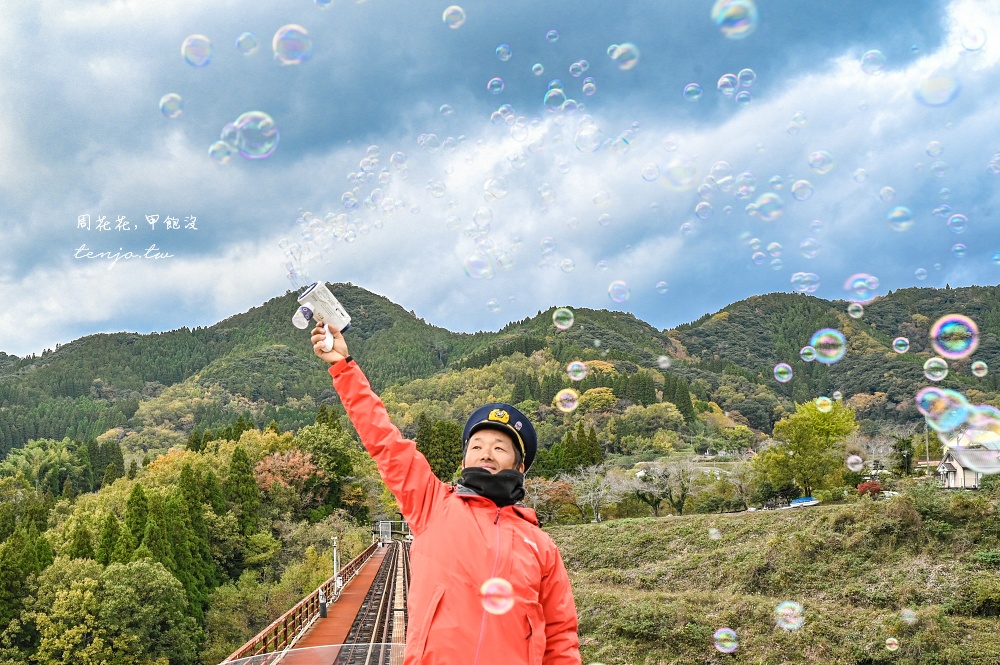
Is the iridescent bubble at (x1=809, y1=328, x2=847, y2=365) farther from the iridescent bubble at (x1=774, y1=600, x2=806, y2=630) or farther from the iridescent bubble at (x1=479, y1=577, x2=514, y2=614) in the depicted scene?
the iridescent bubble at (x1=479, y1=577, x2=514, y2=614)

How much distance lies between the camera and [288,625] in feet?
42.1

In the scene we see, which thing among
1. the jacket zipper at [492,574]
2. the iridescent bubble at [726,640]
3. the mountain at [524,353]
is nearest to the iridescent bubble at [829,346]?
the iridescent bubble at [726,640]

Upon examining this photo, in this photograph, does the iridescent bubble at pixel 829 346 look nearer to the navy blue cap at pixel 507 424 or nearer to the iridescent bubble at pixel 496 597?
the navy blue cap at pixel 507 424

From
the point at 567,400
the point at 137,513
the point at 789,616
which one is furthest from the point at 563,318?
the point at 137,513

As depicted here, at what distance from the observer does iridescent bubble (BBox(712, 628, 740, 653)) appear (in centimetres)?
1290

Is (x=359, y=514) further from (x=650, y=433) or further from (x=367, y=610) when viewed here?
(x=367, y=610)

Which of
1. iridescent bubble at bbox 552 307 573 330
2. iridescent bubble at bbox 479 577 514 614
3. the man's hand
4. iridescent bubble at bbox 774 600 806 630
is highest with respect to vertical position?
iridescent bubble at bbox 552 307 573 330

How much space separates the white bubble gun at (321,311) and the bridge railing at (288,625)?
4.62 metres

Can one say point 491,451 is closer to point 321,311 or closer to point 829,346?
point 321,311

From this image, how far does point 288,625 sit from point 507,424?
39.2 ft

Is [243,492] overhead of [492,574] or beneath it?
beneath

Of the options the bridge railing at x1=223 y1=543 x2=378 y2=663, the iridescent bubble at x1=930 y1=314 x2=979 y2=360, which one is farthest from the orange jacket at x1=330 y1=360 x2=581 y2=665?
the iridescent bubble at x1=930 y1=314 x2=979 y2=360

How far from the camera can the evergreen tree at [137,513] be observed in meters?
28.5

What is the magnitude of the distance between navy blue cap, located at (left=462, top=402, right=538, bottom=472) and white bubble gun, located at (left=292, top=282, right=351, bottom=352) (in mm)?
594
